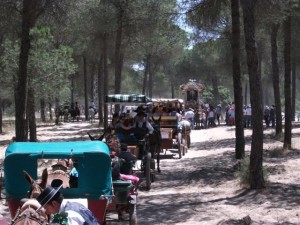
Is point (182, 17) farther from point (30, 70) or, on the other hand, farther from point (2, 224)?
point (2, 224)

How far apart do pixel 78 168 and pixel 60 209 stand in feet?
9.65

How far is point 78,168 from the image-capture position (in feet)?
22.2

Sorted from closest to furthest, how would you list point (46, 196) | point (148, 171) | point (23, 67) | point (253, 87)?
1. point (46, 196)
2. point (253, 87)
3. point (148, 171)
4. point (23, 67)

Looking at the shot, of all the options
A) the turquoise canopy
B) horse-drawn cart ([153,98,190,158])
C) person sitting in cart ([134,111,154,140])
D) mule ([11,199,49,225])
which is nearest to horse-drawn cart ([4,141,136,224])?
the turquoise canopy

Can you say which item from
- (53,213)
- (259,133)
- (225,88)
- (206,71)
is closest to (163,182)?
(259,133)

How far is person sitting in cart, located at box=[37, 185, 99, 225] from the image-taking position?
3.49m

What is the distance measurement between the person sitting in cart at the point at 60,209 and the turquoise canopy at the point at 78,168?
261 centimetres

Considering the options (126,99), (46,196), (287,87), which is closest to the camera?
(46,196)

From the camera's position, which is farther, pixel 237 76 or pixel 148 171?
pixel 237 76

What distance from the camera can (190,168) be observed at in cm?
1505

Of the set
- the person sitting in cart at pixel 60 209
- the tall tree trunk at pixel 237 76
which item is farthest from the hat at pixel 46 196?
the tall tree trunk at pixel 237 76

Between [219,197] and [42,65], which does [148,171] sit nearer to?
[219,197]

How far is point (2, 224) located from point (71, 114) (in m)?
44.9

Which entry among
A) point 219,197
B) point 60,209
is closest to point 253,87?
point 219,197
